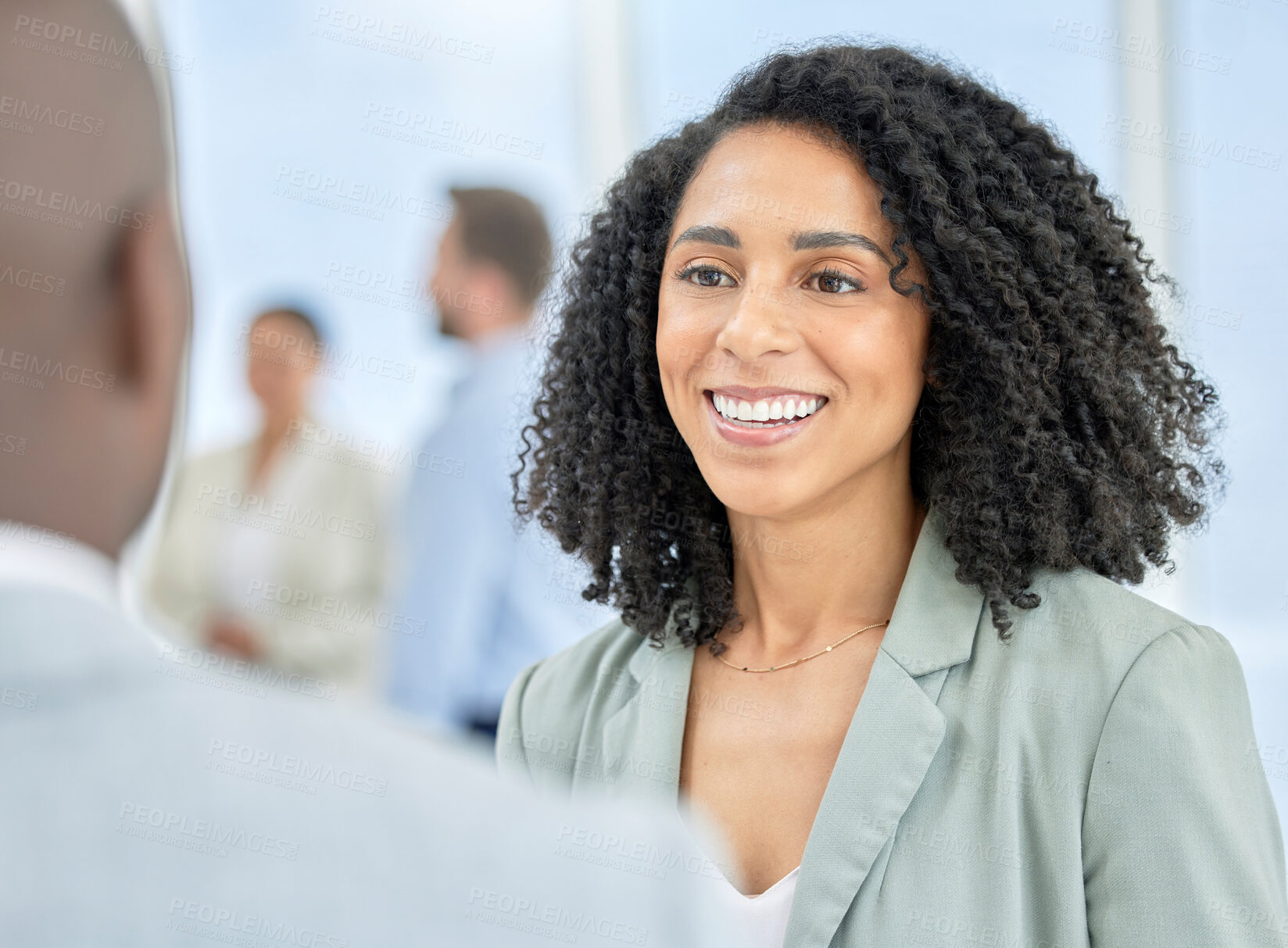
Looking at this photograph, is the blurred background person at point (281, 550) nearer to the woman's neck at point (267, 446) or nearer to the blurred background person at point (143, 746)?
the woman's neck at point (267, 446)

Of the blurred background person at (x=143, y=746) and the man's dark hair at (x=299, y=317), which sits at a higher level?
the man's dark hair at (x=299, y=317)

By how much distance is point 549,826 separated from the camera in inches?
17.9

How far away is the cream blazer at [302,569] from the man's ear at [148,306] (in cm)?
241

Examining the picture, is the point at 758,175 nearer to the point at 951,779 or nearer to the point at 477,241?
the point at 951,779

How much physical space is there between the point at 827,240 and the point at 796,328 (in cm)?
11

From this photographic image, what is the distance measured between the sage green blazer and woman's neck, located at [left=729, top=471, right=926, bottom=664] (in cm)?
11

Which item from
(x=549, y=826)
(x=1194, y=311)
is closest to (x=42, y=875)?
(x=549, y=826)

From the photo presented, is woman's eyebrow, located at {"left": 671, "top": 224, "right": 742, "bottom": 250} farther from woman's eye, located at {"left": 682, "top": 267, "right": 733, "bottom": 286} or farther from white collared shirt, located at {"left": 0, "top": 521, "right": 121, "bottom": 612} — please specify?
white collared shirt, located at {"left": 0, "top": 521, "right": 121, "bottom": 612}

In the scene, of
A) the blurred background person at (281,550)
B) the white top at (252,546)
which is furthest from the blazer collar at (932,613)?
the white top at (252,546)

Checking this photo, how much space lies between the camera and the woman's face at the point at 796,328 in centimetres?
138

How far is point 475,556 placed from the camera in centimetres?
262

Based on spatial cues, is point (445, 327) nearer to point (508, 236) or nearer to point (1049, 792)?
point (508, 236)

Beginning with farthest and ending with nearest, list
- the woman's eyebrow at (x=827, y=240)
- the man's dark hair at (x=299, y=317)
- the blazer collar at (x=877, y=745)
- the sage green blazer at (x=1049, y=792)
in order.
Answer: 1. the man's dark hair at (x=299, y=317)
2. the woman's eyebrow at (x=827, y=240)
3. the blazer collar at (x=877, y=745)
4. the sage green blazer at (x=1049, y=792)

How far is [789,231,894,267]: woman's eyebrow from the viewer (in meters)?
1.37
